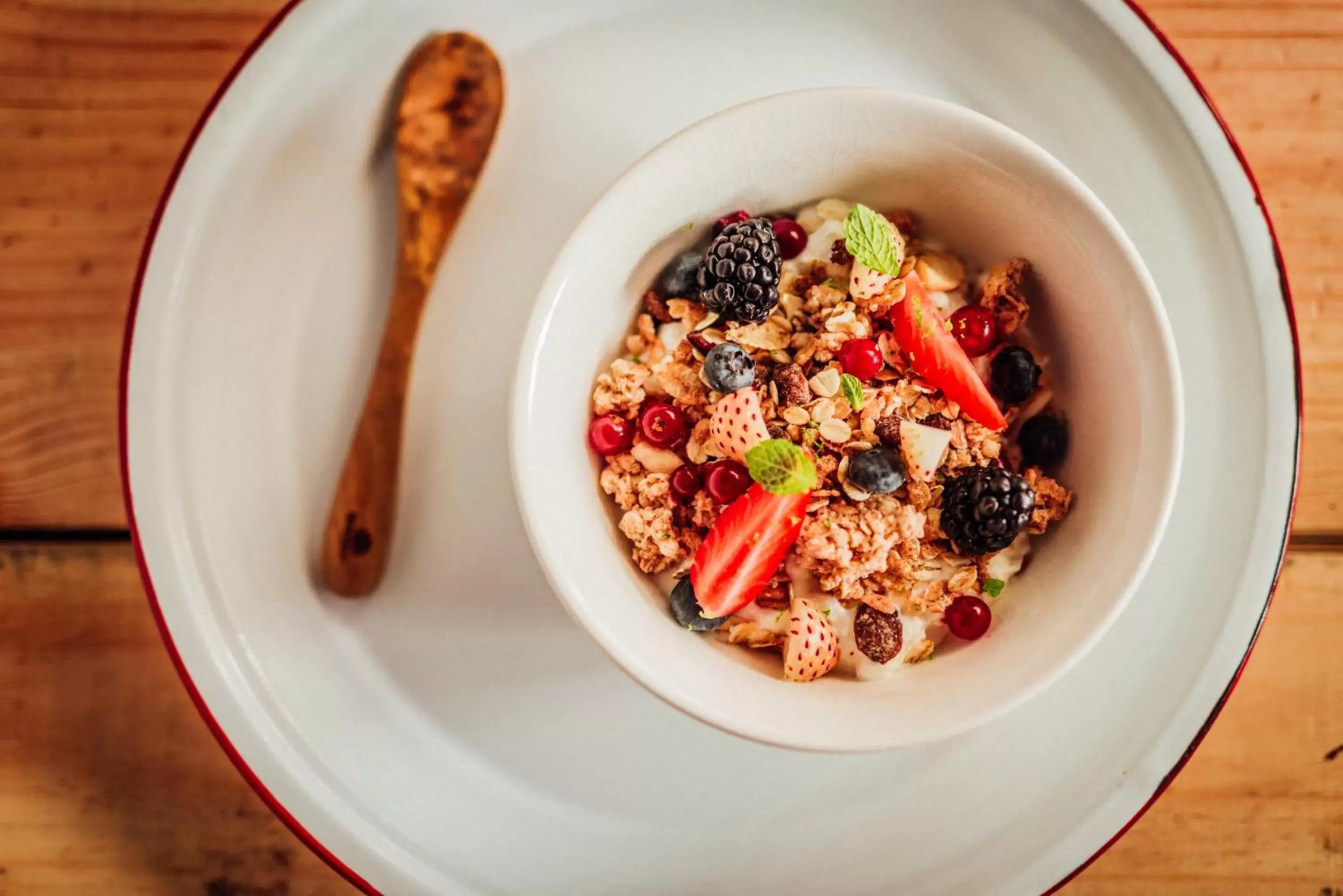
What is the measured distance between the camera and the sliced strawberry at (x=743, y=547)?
0.81 metres

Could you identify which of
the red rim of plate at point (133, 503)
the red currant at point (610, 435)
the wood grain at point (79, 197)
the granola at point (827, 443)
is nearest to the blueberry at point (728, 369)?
the granola at point (827, 443)

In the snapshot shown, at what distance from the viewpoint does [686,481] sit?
877 millimetres

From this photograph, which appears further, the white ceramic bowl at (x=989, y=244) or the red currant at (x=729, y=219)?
the red currant at (x=729, y=219)

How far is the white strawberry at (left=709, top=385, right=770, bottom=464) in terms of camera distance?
0.81 m

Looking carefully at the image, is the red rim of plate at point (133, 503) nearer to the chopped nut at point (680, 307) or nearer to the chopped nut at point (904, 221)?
the chopped nut at point (904, 221)

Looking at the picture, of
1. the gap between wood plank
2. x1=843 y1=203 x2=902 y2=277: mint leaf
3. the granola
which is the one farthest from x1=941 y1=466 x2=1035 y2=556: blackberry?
the gap between wood plank

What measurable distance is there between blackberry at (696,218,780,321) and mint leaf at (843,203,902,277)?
0.23ft

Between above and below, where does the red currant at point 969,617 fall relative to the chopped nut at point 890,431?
below

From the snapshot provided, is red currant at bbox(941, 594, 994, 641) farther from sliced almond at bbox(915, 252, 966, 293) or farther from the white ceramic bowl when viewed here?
sliced almond at bbox(915, 252, 966, 293)

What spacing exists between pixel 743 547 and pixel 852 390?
0.18 meters

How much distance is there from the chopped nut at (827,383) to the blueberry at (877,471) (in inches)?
2.4

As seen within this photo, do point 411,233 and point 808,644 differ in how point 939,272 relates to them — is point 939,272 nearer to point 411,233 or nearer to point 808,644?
point 808,644

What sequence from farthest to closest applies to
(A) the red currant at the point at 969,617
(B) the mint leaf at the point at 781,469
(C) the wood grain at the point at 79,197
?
1. (C) the wood grain at the point at 79,197
2. (A) the red currant at the point at 969,617
3. (B) the mint leaf at the point at 781,469

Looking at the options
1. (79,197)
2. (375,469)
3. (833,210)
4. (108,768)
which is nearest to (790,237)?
(833,210)
